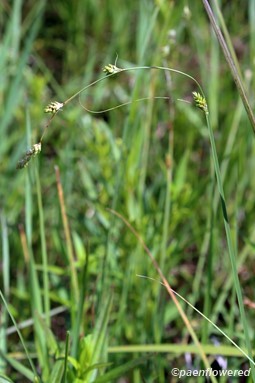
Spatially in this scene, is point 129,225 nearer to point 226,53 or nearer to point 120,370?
point 120,370

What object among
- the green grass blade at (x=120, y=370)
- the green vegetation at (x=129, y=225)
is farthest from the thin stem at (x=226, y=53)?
the green grass blade at (x=120, y=370)

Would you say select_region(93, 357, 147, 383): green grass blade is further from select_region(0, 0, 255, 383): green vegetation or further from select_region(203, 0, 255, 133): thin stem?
select_region(203, 0, 255, 133): thin stem

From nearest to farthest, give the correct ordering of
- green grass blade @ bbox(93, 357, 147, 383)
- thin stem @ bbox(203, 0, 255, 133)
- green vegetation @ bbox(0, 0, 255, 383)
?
thin stem @ bbox(203, 0, 255, 133) → green grass blade @ bbox(93, 357, 147, 383) → green vegetation @ bbox(0, 0, 255, 383)

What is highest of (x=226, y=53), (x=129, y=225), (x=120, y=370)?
(x=226, y=53)

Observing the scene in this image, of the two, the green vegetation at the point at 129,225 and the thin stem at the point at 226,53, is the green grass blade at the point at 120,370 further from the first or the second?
the thin stem at the point at 226,53

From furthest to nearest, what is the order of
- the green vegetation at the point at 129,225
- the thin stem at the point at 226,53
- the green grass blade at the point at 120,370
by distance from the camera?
the green vegetation at the point at 129,225, the green grass blade at the point at 120,370, the thin stem at the point at 226,53

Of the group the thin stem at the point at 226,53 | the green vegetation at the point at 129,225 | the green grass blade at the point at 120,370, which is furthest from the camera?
the green vegetation at the point at 129,225

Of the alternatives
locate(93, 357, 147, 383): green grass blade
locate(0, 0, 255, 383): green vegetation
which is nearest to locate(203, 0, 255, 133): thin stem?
locate(0, 0, 255, 383): green vegetation

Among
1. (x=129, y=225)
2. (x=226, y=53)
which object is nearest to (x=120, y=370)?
(x=129, y=225)
